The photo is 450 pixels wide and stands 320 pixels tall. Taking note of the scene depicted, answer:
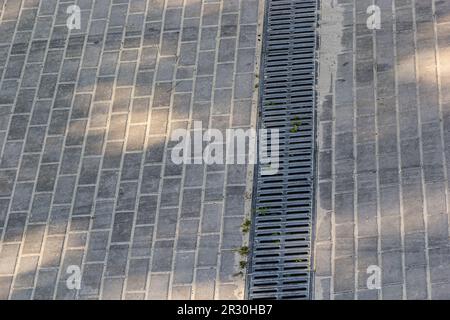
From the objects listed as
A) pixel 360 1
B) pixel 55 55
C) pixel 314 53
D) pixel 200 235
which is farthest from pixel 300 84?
pixel 55 55

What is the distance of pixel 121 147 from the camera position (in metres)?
9.64

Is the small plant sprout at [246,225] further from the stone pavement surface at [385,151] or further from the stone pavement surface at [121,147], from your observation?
the stone pavement surface at [385,151]

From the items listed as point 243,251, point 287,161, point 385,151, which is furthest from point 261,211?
point 385,151

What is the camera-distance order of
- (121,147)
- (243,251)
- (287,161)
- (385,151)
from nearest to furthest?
(243,251)
(385,151)
(287,161)
(121,147)

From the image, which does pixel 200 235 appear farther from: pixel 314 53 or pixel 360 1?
pixel 360 1

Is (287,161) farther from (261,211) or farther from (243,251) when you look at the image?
(243,251)

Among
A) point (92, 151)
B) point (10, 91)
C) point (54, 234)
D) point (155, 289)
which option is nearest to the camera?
point (155, 289)

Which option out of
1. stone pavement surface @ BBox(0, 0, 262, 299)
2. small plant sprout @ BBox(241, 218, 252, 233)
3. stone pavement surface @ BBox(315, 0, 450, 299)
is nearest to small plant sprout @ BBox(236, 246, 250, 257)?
stone pavement surface @ BBox(0, 0, 262, 299)

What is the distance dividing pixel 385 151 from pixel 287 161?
38.1 inches

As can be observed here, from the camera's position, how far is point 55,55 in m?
10.6

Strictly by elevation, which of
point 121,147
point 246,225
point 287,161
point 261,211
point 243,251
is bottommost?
point 243,251

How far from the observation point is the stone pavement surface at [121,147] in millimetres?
8672

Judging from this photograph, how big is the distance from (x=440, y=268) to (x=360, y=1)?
3.63 metres

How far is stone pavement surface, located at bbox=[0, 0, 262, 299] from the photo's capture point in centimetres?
867
